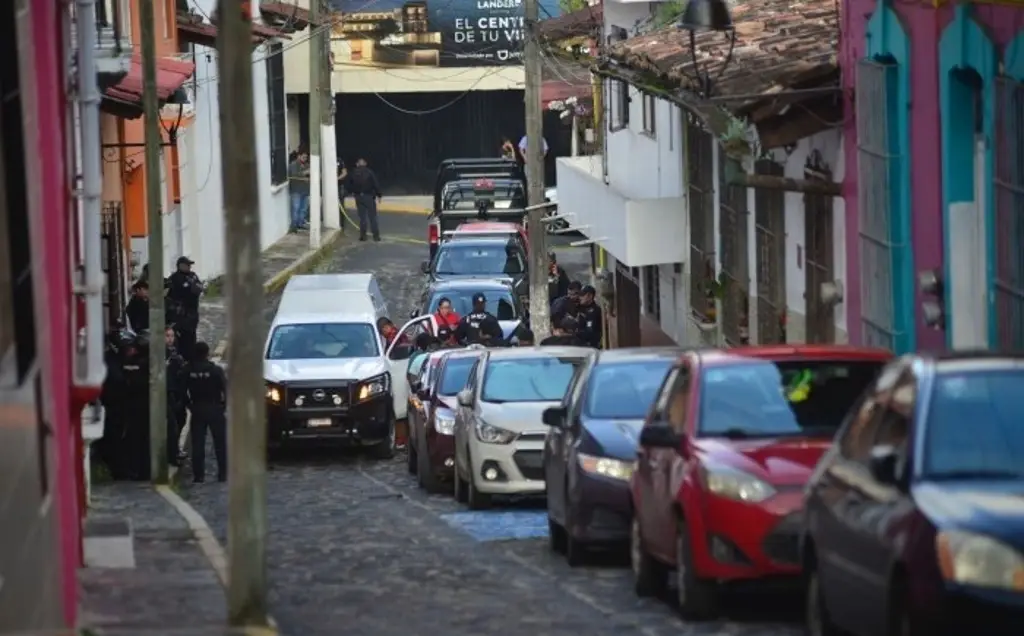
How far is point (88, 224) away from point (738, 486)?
476 cm

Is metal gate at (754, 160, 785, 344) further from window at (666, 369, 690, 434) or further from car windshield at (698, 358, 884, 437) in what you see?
car windshield at (698, 358, 884, 437)

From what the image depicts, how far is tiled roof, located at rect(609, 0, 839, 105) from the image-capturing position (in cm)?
2177

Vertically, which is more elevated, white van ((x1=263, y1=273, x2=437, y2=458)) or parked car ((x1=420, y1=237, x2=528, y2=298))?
parked car ((x1=420, y1=237, x2=528, y2=298))

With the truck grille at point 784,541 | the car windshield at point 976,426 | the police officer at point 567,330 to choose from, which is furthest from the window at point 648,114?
the car windshield at point 976,426

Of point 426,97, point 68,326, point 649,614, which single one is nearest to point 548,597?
point 649,614

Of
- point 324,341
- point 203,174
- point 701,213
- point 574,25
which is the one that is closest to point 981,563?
point 324,341

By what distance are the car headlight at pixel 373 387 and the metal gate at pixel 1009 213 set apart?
13.2 meters

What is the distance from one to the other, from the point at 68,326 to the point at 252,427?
1857 mm

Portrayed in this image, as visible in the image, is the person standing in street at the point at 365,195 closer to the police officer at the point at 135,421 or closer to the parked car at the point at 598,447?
the police officer at the point at 135,421

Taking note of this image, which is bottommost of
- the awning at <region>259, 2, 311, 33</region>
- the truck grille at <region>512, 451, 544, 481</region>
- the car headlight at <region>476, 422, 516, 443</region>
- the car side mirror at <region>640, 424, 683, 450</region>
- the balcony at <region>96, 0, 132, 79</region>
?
the truck grille at <region>512, 451, 544, 481</region>

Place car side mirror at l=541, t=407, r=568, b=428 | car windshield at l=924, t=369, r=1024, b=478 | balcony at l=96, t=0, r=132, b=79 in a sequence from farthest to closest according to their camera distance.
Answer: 1. balcony at l=96, t=0, r=132, b=79
2. car side mirror at l=541, t=407, r=568, b=428
3. car windshield at l=924, t=369, r=1024, b=478

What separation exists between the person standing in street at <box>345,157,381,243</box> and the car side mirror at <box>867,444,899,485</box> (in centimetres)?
4098

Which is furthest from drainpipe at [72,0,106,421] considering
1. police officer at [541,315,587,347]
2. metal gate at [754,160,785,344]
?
police officer at [541,315,587,347]

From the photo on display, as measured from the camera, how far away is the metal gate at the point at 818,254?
22500 mm
